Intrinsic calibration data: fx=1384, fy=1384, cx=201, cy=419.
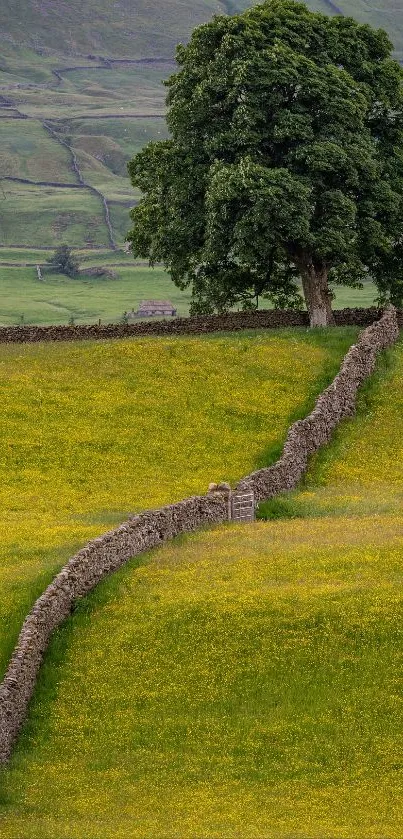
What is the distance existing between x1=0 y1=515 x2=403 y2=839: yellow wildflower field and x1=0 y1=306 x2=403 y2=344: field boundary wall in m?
36.8

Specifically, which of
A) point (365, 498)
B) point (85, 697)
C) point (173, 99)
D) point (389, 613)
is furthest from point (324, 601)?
point (173, 99)

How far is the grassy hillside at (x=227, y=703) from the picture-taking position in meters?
29.4

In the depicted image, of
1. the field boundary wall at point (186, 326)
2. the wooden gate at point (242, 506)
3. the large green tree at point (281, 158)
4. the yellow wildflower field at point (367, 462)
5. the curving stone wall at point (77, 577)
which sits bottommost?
the field boundary wall at point (186, 326)

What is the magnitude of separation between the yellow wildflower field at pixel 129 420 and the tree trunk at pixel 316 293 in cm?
451

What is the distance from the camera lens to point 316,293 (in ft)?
259

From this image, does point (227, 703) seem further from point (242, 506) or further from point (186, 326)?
point (186, 326)

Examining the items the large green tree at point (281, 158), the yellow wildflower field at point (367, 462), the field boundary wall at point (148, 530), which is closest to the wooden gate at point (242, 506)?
the field boundary wall at point (148, 530)

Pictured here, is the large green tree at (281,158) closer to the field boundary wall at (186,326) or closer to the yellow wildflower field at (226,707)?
the field boundary wall at (186,326)

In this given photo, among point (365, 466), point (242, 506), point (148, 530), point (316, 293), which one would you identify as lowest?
point (365, 466)

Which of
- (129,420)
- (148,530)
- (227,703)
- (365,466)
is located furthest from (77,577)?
(129,420)

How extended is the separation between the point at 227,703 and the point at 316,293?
47.7 meters

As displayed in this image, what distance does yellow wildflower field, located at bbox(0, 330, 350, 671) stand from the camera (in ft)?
172

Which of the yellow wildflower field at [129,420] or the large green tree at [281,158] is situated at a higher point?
the large green tree at [281,158]

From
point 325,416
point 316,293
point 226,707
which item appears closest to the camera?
point 226,707
